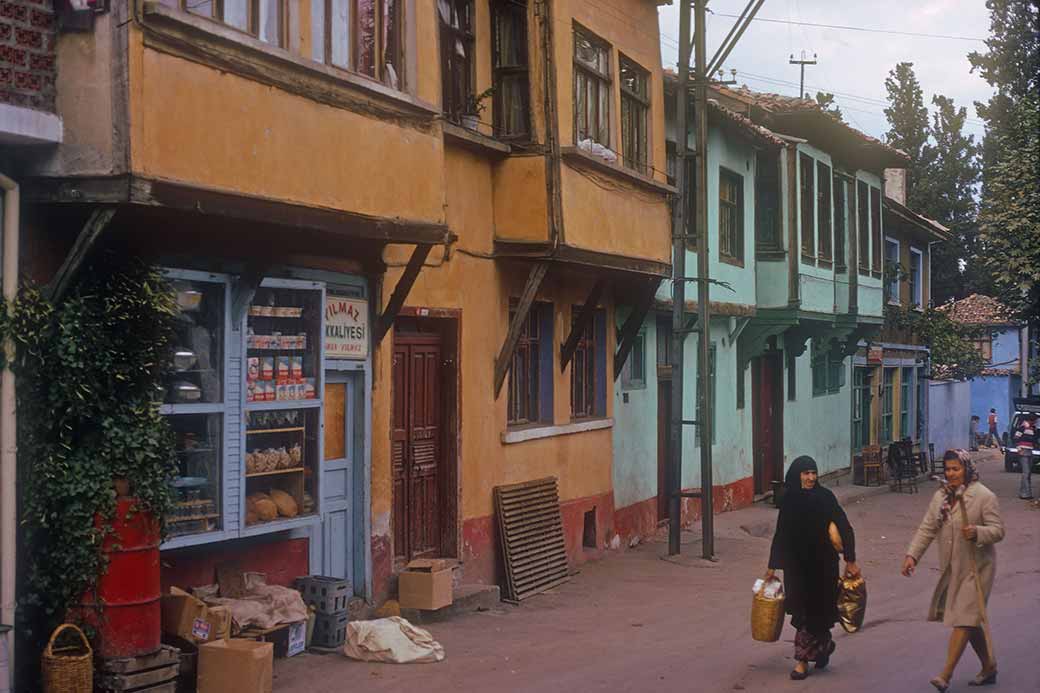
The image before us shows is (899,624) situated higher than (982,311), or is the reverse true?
(982,311)

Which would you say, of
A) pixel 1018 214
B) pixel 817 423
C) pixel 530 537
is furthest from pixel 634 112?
pixel 817 423

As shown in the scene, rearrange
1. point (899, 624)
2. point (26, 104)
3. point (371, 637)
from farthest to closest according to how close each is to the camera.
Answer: point (899, 624)
point (371, 637)
point (26, 104)

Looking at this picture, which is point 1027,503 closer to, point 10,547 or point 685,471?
point 685,471

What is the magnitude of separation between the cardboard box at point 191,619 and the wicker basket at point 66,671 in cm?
105

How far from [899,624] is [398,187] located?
6670 mm

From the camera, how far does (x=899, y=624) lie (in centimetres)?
1379

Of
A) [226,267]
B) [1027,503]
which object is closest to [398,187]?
[226,267]

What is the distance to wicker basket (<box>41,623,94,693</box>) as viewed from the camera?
8266 millimetres

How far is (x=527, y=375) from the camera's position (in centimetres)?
1622

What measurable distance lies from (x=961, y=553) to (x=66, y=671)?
6270 millimetres

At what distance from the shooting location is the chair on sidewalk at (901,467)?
104 feet

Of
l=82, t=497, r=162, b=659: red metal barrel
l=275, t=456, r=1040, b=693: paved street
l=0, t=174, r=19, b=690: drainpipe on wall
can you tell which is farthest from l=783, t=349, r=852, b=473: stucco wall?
l=0, t=174, r=19, b=690: drainpipe on wall

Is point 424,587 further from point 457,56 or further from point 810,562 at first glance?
point 457,56

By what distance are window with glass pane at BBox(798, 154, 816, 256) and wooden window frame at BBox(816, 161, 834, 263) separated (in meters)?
0.37
